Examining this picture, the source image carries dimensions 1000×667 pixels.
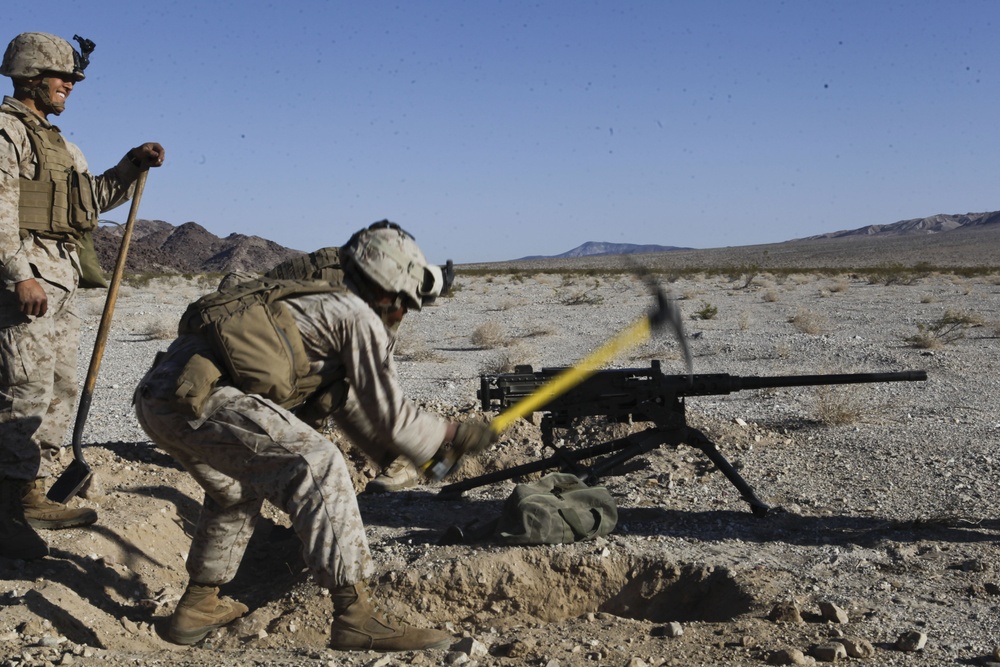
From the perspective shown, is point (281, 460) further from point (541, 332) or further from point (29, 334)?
point (541, 332)

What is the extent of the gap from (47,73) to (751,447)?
192 inches

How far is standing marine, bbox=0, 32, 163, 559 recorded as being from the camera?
13.9 ft

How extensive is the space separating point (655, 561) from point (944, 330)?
38.0ft

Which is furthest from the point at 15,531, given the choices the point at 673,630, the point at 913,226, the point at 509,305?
the point at 913,226

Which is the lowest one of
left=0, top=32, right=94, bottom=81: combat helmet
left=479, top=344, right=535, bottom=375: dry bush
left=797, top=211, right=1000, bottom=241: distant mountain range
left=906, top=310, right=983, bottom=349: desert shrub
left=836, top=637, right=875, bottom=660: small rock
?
left=836, top=637, right=875, bottom=660: small rock

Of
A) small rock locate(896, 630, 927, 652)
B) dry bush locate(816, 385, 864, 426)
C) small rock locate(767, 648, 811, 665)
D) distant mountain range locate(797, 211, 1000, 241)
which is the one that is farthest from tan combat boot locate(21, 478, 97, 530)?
distant mountain range locate(797, 211, 1000, 241)

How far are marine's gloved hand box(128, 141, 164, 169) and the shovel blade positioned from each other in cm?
155

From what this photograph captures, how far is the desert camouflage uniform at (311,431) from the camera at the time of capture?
3.30 m

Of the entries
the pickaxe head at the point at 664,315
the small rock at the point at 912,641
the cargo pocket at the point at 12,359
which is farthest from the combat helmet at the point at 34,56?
the small rock at the point at 912,641

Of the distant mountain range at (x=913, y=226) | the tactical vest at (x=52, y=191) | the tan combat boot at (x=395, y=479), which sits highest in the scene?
the distant mountain range at (x=913, y=226)

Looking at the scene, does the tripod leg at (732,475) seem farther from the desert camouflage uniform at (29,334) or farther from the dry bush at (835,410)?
the desert camouflage uniform at (29,334)

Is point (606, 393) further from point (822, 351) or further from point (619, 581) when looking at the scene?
point (822, 351)

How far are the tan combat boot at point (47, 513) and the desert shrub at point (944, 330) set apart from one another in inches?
425

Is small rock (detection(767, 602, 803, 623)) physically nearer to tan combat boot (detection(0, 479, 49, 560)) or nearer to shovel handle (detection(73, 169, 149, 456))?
tan combat boot (detection(0, 479, 49, 560))
